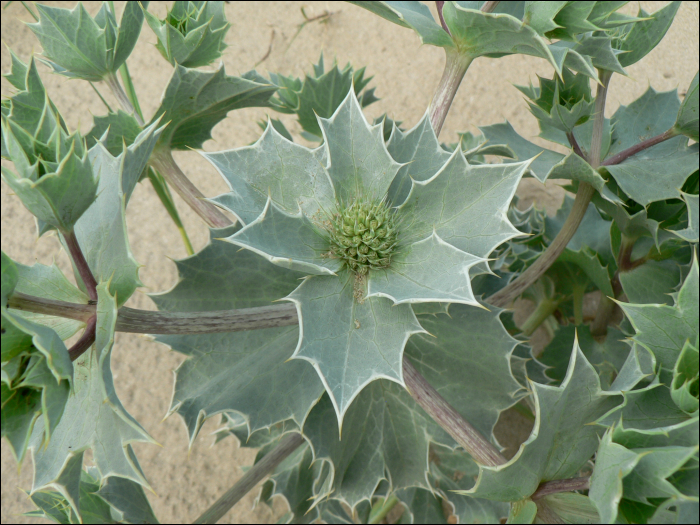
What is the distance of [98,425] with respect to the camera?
31.1 inches

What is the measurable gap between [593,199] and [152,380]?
157 cm

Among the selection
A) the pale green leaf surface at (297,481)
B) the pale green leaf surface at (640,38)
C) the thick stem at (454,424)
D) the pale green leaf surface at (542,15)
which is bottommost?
the pale green leaf surface at (297,481)

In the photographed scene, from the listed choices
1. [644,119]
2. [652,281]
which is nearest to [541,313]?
[652,281]

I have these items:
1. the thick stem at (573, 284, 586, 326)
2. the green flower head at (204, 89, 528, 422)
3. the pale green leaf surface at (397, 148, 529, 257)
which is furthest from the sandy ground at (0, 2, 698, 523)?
the pale green leaf surface at (397, 148, 529, 257)

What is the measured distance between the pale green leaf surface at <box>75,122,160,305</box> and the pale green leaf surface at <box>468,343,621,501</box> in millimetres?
602

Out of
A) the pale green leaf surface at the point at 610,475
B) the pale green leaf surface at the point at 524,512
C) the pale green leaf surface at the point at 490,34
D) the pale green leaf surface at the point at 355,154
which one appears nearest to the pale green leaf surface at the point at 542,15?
the pale green leaf surface at the point at 490,34

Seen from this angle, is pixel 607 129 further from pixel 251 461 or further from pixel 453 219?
pixel 251 461

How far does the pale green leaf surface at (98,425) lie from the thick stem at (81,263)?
0.05 metres

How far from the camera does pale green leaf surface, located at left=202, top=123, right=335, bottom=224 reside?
3.19 feet

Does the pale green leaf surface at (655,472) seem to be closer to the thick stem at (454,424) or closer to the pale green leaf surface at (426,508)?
the thick stem at (454,424)

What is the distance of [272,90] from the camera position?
1.24 m

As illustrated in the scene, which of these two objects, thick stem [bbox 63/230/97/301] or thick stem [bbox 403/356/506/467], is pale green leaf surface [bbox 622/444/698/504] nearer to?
thick stem [bbox 403/356/506/467]

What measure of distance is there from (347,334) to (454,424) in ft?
0.77

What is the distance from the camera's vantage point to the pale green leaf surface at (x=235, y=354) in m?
1.06
